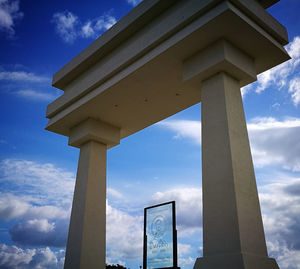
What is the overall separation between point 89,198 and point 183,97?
4541mm

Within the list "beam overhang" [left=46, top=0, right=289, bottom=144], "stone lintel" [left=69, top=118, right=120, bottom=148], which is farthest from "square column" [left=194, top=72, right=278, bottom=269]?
"stone lintel" [left=69, top=118, right=120, bottom=148]

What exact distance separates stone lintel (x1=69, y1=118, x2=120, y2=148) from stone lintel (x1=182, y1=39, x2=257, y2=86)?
4.33m

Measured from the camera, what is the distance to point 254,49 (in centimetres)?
757

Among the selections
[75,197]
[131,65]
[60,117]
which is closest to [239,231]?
[131,65]

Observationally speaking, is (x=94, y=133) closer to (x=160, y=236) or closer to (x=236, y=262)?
(x=160, y=236)

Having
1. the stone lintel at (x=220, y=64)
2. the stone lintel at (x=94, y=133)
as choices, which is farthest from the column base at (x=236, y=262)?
the stone lintel at (x=94, y=133)

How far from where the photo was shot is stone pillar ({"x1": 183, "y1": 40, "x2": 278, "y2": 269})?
5844mm

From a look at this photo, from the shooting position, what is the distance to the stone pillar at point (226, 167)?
5.84 metres

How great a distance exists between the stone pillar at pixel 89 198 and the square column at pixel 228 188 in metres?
4.71

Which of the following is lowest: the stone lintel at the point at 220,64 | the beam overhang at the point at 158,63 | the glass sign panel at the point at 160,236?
the glass sign panel at the point at 160,236

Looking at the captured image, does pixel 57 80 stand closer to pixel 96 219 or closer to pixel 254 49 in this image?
pixel 96 219

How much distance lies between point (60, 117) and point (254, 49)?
681cm

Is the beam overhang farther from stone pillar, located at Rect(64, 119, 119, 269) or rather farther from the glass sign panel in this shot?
the glass sign panel

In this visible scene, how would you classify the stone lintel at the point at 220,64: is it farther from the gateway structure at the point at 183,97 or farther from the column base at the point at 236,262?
the column base at the point at 236,262
